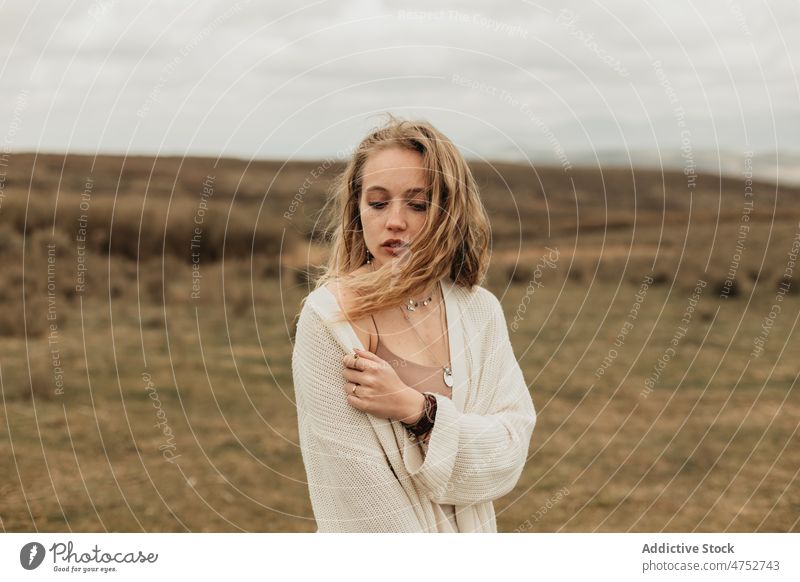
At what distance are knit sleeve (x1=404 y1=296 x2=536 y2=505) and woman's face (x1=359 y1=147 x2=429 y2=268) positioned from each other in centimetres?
42

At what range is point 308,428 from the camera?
2646 millimetres

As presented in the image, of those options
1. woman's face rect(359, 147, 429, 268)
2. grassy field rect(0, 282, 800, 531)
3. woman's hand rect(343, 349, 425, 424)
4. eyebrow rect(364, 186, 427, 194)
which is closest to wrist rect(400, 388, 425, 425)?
woman's hand rect(343, 349, 425, 424)

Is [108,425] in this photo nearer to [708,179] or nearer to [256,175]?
[256,175]

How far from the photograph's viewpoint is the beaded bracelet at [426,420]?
2582mm

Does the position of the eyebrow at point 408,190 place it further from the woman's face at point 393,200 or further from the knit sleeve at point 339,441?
the knit sleeve at point 339,441

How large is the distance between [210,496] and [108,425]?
67.8 inches

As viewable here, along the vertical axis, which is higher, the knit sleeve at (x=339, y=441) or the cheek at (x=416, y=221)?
the cheek at (x=416, y=221)

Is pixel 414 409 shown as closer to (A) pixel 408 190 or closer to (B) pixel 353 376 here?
(B) pixel 353 376

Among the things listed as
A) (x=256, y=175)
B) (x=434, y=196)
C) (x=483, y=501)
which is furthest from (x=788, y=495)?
(x=256, y=175)

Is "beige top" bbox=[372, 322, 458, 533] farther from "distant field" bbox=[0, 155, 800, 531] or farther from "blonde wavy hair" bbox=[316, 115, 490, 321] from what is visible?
"distant field" bbox=[0, 155, 800, 531]

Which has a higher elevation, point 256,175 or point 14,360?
point 256,175
